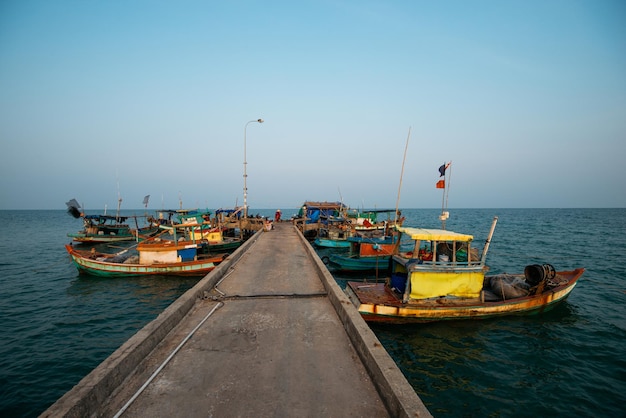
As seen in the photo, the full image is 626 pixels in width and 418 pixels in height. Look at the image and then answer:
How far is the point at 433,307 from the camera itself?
10289 mm

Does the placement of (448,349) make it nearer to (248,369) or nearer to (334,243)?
(248,369)

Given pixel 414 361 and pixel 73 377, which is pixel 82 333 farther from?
pixel 414 361

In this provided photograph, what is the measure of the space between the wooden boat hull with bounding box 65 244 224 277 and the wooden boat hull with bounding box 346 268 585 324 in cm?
1076

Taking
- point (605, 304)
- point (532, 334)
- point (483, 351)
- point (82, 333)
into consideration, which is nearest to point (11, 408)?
point (82, 333)

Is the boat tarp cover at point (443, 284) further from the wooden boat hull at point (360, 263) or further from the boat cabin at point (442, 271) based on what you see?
the wooden boat hull at point (360, 263)

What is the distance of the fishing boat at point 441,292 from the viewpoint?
32.6 ft

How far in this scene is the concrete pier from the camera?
364 cm

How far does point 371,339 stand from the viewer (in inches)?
201

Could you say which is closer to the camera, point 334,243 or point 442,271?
point 442,271

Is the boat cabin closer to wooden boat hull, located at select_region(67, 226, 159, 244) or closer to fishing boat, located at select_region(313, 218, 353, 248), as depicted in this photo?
fishing boat, located at select_region(313, 218, 353, 248)

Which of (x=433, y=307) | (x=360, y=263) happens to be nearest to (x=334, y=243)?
(x=360, y=263)

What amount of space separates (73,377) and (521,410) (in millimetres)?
12123

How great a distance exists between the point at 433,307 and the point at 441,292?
2.04ft

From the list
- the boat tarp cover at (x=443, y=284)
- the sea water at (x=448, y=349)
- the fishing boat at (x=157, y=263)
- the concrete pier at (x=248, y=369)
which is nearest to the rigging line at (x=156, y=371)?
the concrete pier at (x=248, y=369)
